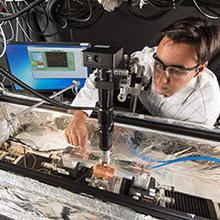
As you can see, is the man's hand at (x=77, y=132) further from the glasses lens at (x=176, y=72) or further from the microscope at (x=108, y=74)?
the glasses lens at (x=176, y=72)

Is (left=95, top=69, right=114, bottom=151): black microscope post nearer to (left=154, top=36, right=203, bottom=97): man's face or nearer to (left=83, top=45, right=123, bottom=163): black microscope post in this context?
(left=83, top=45, right=123, bottom=163): black microscope post

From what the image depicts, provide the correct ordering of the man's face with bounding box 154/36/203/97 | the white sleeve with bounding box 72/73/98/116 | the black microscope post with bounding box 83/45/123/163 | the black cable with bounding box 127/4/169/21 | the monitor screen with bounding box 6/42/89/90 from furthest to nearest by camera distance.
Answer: the black cable with bounding box 127/4/169/21
the monitor screen with bounding box 6/42/89/90
the white sleeve with bounding box 72/73/98/116
the man's face with bounding box 154/36/203/97
the black microscope post with bounding box 83/45/123/163

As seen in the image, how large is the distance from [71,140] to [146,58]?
69cm

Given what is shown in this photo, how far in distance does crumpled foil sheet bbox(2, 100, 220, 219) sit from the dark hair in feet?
1.30

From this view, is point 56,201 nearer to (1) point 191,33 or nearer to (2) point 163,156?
(2) point 163,156

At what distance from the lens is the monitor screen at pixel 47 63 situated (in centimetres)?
107

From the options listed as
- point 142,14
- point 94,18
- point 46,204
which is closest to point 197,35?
point 142,14

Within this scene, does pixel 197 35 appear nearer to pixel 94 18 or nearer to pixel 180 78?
pixel 180 78

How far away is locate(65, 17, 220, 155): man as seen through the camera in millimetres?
634

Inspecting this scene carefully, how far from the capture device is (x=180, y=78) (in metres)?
0.71

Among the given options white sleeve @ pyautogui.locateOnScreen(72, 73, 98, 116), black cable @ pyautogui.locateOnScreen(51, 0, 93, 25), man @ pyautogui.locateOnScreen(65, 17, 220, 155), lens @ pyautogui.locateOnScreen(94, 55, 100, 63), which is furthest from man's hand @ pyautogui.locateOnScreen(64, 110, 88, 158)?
black cable @ pyautogui.locateOnScreen(51, 0, 93, 25)

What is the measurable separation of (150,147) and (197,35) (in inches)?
22.7

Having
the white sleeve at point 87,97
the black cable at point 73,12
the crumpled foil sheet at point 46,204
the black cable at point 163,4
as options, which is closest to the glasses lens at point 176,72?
the white sleeve at point 87,97

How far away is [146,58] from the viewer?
0.97m
